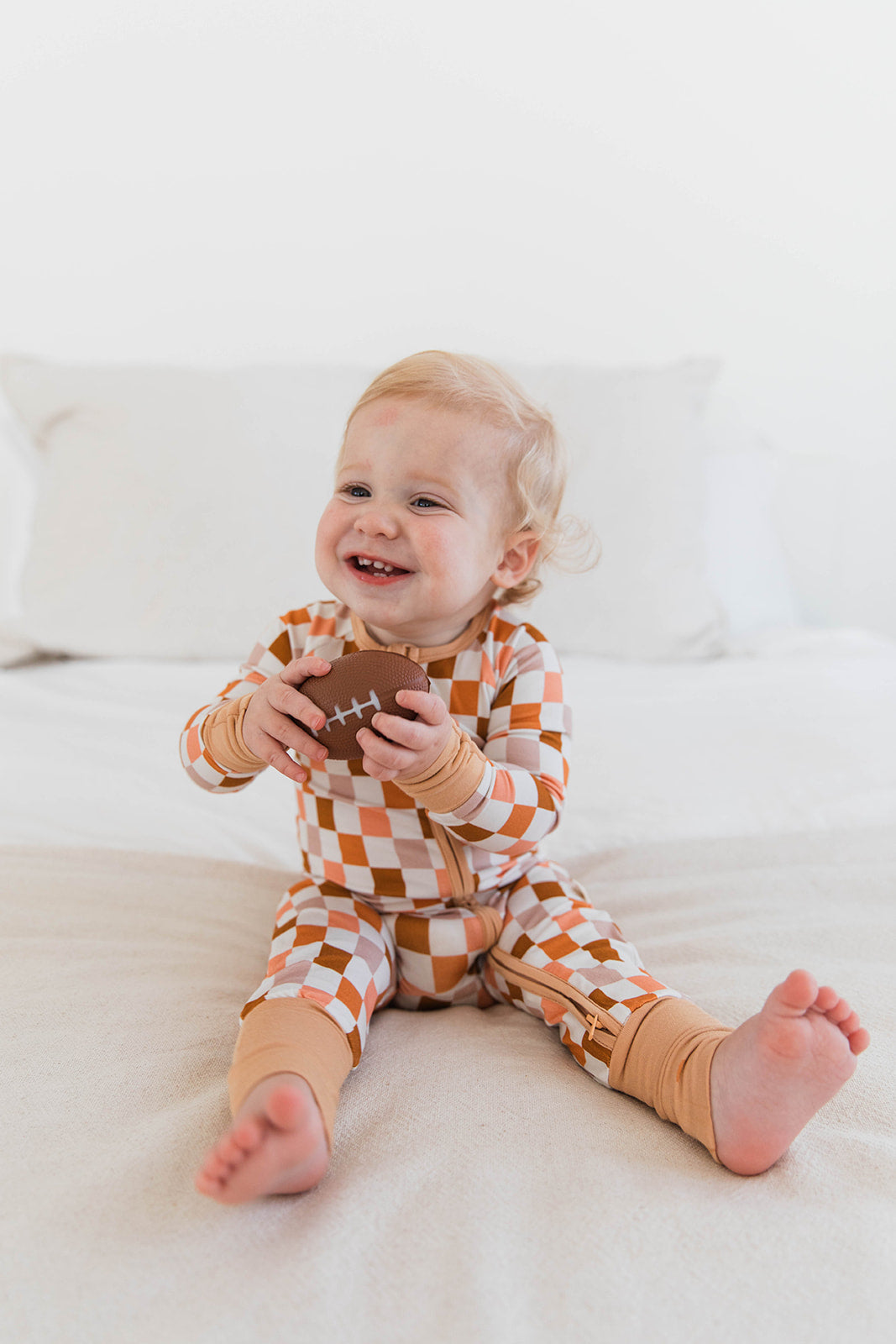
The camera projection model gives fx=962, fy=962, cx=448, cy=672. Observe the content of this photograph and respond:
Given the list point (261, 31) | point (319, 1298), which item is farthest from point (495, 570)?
point (261, 31)

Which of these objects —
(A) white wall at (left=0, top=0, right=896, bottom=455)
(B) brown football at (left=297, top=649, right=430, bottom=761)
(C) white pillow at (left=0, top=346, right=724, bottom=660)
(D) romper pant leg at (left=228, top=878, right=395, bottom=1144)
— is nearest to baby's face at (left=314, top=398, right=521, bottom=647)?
(B) brown football at (left=297, top=649, right=430, bottom=761)

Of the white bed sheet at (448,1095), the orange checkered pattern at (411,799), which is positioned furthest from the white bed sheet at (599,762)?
the orange checkered pattern at (411,799)

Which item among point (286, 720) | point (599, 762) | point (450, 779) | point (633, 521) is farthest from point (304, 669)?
point (633, 521)

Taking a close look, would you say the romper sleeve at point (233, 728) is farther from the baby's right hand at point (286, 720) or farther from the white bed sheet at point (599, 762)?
the white bed sheet at point (599, 762)

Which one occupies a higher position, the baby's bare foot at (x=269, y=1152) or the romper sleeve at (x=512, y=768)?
the romper sleeve at (x=512, y=768)

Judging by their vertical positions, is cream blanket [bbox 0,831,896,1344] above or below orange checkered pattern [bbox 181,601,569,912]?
below

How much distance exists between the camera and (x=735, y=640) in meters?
1.82

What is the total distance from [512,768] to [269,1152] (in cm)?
39

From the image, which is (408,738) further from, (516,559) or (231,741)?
(516,559)

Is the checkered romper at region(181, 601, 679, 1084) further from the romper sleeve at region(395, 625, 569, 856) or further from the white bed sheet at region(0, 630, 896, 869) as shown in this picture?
the white bed sheet at region(0, 630, 896, 869)

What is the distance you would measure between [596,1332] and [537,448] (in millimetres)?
688

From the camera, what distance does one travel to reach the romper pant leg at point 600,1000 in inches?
25.5

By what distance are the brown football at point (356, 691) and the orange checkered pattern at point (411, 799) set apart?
0.41 ft

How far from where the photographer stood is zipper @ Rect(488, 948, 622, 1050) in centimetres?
71
